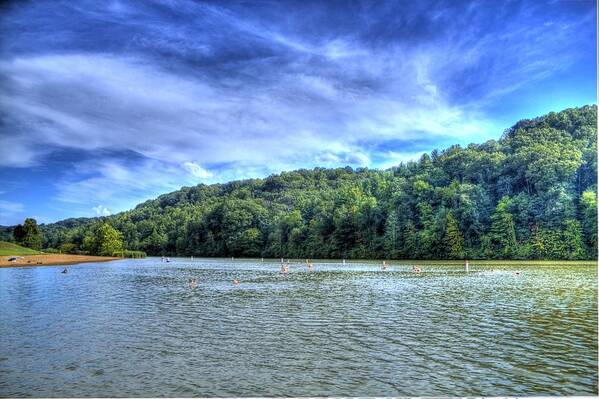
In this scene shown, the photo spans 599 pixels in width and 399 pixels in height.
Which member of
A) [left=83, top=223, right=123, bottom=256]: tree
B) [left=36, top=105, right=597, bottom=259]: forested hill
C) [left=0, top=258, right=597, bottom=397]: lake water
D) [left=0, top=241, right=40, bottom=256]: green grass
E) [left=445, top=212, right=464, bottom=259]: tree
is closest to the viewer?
[left=0, top=258, right=597, bottom=397]: lake water

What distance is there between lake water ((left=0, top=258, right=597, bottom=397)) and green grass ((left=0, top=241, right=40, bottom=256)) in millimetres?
30308

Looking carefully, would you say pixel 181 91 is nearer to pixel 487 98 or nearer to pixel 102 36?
pixel 102 36

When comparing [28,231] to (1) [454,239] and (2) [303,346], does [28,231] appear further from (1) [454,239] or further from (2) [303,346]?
(1) [454,239]

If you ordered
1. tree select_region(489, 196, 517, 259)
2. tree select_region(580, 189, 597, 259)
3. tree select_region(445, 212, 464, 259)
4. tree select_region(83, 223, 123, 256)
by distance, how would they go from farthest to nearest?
1. tree select_region(83, 223, 123, 256)
2. tree select_region(445, 212, 464, 259)
3. tree select_region(489, 196, 517, 259)
4. tree select_region(580, 189, 597, 259)

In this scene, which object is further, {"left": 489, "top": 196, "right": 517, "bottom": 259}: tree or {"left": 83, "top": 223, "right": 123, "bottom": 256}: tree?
{"left": 83, "top": 223, "right": 123, "bottom": 256}: tree

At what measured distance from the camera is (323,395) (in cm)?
590

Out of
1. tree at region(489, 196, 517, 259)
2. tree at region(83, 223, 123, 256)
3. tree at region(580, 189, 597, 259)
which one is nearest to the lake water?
tree at region(580, 189, 597, 259)

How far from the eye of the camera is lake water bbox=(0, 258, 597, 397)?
628cm

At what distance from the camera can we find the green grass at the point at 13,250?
40322 mm

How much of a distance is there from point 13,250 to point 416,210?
44.8 meters

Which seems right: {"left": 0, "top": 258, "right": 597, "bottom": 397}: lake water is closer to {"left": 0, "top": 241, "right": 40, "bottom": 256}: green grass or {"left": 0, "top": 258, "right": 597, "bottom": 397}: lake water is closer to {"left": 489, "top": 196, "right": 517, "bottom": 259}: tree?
{"left": 0, "top": 241, "right": 40, "bottom": 256}: green grass

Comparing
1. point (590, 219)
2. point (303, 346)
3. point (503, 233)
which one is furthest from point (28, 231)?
point (590, 219)

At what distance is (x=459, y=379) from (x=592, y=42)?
665 cm

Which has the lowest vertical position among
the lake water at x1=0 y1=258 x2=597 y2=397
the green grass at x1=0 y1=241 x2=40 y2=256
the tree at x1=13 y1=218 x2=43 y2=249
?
the lake water at x1=0 y1=258 x2=597 y2=397
